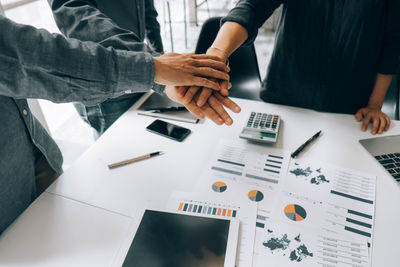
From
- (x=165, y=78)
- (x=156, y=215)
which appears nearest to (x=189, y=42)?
(x=165, y=78)

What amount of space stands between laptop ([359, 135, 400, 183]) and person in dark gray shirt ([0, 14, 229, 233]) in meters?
0.55

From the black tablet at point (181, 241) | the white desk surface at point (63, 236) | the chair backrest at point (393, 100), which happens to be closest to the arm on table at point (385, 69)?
the chair backrest at point (393, 100)

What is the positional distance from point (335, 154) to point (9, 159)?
96cm

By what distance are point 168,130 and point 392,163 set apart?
732 millimetres

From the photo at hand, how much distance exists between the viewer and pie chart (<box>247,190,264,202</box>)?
29.8 inches

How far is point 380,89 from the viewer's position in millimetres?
1104

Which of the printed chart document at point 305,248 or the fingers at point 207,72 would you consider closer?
the printed chart document at point 305,248

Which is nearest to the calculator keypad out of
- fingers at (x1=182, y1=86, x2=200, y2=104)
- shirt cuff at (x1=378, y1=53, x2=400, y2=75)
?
fingers at (x1=182, y1=86, x2=200, y2=104)

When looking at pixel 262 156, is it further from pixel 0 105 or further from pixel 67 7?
pixel 67 7

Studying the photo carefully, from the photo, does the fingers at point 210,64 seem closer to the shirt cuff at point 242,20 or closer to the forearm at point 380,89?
the shirt cuff at point 242,20

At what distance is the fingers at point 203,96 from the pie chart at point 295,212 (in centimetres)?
42

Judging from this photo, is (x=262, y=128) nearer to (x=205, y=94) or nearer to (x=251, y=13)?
(x=205, y=94)

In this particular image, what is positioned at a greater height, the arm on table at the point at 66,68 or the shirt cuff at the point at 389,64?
the arm on table at the point at 66,68

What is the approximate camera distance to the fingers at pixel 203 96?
3.06ft
